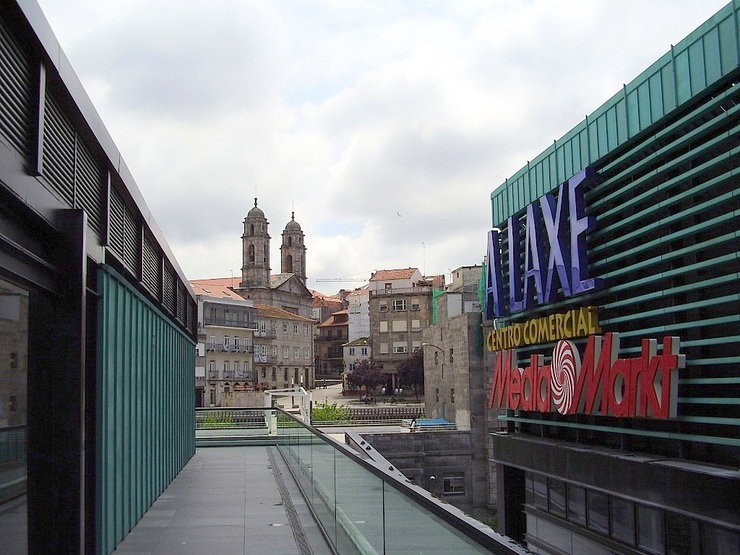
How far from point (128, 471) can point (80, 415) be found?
3.08 meters

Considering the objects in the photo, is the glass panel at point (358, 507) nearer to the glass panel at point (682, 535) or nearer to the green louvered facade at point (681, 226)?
the green louvered facade at point (681, 226)

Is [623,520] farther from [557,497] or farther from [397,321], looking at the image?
[397,321]

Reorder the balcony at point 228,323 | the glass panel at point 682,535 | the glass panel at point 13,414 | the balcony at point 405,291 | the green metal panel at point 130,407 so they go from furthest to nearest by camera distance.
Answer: the balcony at point 405,291, the balcony at point 228,323, the glass panel at point 682,535, the green metal panel at point 130,407, the glass panel at point 13,414

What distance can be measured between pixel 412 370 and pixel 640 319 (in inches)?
2371

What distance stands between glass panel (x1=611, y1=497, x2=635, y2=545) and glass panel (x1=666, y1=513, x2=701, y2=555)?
1240 mm

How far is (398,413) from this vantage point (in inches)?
2191

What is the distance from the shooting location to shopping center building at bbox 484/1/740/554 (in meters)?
12.4

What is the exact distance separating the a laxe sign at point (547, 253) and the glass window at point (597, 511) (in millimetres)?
4123

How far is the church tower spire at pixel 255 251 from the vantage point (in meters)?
100

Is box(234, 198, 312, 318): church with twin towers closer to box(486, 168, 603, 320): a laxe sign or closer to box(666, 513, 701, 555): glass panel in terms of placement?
box(486, 168, 603, 320): a laxe sign

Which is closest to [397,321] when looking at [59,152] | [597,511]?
[597,511]

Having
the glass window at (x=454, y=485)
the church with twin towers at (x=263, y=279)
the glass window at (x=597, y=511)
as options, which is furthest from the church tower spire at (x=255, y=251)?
the glass window at (x=597, y=511)

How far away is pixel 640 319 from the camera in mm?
15219

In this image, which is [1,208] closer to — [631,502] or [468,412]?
[631,502]
